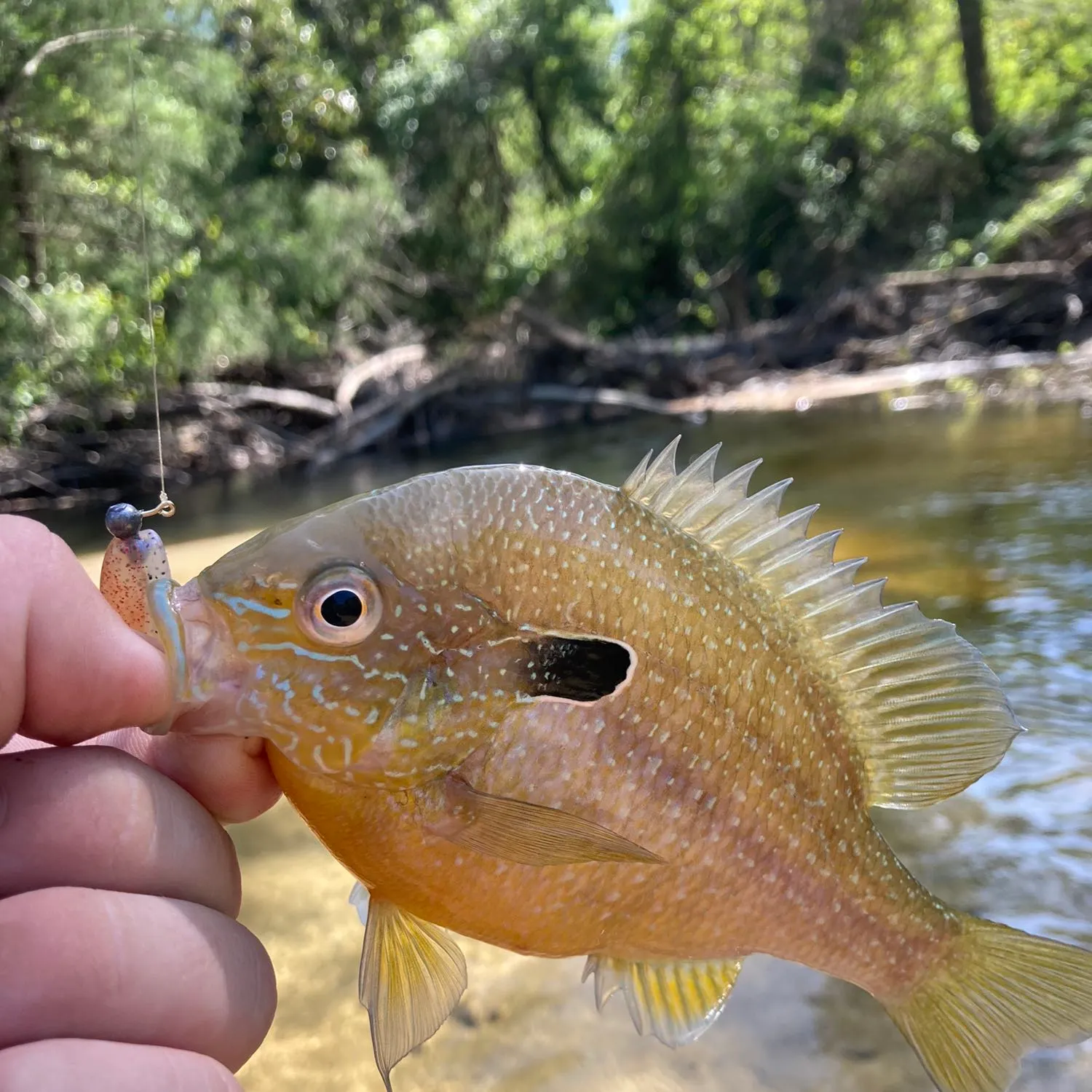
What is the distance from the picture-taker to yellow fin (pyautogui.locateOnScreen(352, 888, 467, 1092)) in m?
1.21

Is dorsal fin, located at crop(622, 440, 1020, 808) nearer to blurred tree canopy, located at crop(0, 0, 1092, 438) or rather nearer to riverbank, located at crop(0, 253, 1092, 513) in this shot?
riverbank, located at crop(0, 253, 1092, 513)

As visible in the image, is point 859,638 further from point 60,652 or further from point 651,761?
point 60,652

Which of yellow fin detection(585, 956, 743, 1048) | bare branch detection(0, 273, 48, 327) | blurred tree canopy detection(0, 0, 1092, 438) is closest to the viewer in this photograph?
yellow fin detection(585, 956, 743, 1048)

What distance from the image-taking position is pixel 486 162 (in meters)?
24.1

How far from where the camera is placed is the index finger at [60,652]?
0.88 m

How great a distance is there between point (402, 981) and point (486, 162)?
1016 inches

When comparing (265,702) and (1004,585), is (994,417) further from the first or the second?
(265,702)

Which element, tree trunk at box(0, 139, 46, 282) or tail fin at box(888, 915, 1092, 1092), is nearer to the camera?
tail fin at box(888, 915, 1092, 1092)

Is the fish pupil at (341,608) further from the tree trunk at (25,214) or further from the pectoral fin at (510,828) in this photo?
the tree trunk at (25,214)

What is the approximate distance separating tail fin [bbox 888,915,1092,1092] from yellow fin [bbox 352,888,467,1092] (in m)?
0.87

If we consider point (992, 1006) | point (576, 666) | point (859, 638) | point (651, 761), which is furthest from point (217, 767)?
point (992, 1006)

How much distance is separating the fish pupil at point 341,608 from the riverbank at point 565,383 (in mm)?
11911

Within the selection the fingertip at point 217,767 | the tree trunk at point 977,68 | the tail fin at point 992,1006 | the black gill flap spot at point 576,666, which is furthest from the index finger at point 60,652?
the tree trunk at point 977,68

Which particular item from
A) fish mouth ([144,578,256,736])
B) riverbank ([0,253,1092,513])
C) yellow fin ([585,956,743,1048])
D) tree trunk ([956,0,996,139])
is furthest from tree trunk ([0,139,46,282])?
tree trunk ([956,0,996,139])
